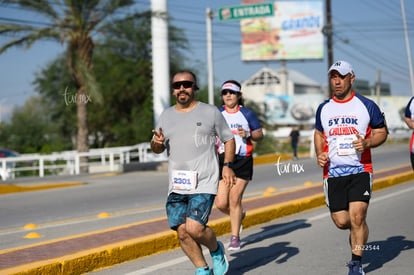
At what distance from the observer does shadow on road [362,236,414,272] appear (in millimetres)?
6896

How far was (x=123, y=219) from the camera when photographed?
1098 cm

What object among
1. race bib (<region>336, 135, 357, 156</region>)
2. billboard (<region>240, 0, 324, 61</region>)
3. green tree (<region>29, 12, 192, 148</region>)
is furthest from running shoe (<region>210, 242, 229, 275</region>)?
billboard (<region>240, 0, 324, 61</region>)

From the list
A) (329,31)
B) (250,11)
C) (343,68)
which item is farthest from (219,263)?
(329,31)

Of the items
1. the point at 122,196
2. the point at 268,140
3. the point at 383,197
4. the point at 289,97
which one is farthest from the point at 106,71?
the point at 289,97

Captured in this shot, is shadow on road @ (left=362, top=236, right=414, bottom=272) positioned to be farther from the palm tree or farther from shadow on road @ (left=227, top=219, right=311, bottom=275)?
the palm tree

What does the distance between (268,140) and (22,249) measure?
34848mm

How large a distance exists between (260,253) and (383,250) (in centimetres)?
131

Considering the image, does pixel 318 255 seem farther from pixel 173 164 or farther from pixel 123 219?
pixel 123 219

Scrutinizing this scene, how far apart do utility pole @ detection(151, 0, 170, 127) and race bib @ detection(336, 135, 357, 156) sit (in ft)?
73.2

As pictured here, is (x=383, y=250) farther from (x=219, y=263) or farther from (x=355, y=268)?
(x=219, y=263)

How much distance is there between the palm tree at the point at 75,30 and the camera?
24.6 meters

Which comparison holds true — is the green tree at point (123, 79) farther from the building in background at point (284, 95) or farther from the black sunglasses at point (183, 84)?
the black sunglasses at point (183, 84)

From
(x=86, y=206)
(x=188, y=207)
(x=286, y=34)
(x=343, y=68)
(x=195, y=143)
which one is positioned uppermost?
(x=286, y=34)

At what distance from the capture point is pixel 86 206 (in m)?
14.0
